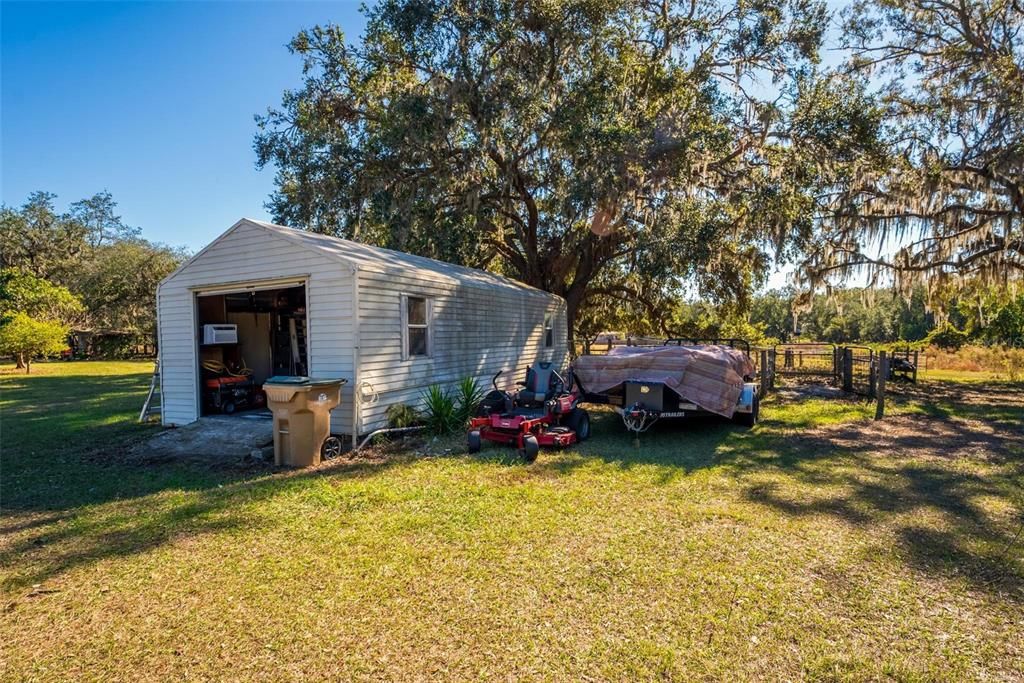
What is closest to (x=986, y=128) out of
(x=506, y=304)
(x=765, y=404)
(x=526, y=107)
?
(x=765, y=404)

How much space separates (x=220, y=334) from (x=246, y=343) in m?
1.43

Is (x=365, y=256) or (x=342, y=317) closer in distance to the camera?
(x=342, y=317)

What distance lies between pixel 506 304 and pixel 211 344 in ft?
19.6

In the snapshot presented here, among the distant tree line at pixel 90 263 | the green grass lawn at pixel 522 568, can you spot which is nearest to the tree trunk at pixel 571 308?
the green grass lawn at pixel 522 568

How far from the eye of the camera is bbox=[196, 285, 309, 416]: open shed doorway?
9.73 meters

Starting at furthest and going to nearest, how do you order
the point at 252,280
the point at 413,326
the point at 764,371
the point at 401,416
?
the point at 764,371 < the point at 413,326 < the point at 252,280 < the point at 401,416

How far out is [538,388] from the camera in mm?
8031

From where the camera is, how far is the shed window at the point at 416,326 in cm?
854

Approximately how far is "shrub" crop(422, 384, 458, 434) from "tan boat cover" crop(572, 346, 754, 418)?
2165 millimetres

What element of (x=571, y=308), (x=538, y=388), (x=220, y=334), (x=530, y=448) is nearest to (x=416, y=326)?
(x=538, y=388)

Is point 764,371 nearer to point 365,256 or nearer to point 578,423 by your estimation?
point 578,423

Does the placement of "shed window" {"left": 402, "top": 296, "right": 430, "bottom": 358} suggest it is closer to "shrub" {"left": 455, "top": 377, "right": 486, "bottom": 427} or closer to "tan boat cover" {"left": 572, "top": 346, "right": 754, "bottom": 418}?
"shrub" {"left": 455, "top": 377, "right": 486, "bottom": 427}

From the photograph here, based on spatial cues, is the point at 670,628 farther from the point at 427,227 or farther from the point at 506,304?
the point at 427,227

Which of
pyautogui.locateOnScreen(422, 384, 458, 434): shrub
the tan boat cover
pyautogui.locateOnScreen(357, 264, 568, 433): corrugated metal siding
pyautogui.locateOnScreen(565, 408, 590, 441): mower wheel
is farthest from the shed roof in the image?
pyautogui.locateOnScreen(565, 408, 590, 441): mower wheel
